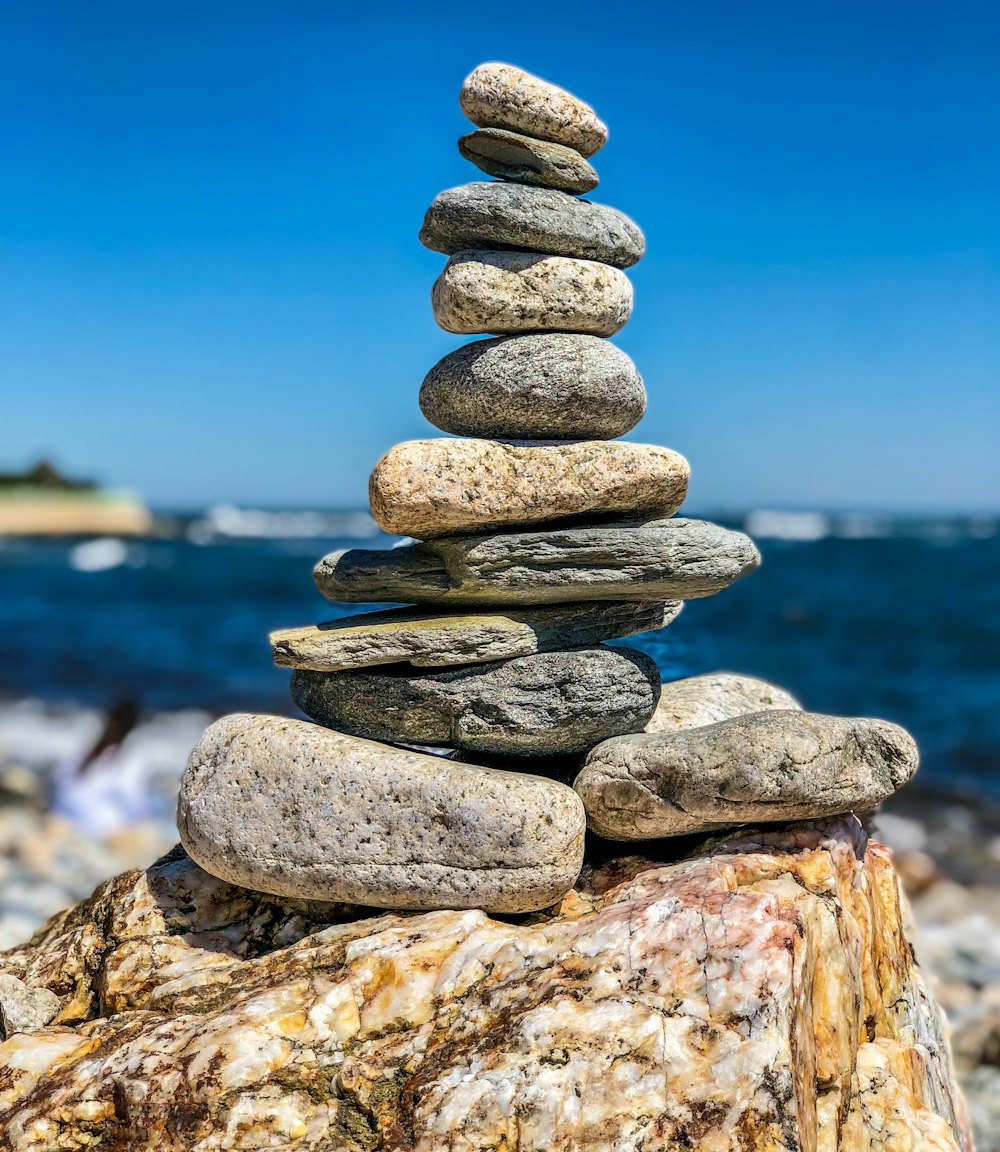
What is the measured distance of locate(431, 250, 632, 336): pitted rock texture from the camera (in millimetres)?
5816

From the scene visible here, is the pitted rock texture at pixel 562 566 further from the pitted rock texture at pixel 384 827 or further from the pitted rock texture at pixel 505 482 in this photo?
the pitted rock texture at pixel 384 827

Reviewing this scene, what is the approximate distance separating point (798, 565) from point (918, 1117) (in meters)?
55.0

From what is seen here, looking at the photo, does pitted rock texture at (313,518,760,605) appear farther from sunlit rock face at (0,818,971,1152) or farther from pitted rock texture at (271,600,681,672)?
sunlit rock face at (0,818,971,1152)

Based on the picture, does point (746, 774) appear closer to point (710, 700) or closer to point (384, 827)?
point (710, 700)

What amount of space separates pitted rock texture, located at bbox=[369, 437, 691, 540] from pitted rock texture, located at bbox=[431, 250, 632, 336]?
0.71 m

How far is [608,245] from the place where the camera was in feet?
19.9

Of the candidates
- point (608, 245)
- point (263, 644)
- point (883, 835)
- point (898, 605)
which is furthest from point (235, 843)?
point (898, 605)

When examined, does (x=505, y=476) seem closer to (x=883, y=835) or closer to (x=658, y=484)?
(x=658, y=484)

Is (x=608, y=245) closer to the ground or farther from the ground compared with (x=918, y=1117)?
farther from the ground

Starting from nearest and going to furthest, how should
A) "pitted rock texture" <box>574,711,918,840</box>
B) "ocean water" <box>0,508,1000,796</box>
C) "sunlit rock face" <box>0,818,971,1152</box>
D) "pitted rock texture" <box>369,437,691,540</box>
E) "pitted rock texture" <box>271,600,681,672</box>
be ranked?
"sunlit rock face" <box>0,818,971,1152</box>
"pitted rock texture" <box>574,711,918,840</box>
"pitted rock texture" <box>369,437,691,540</box>
"pitted rock texture" <box>271,600,681,672</box>
"ocean water" <box>0,508,1000,796</box>

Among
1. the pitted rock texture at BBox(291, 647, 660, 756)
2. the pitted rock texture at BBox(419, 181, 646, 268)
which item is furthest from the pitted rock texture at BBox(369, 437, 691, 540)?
the pitted rock texture at BBox(419, 181, 646, 268)

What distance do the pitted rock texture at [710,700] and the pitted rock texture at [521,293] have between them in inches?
95.2

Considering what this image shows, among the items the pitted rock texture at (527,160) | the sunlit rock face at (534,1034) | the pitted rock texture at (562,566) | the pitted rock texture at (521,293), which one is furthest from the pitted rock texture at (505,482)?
the sunlit rock face at (534,1034)

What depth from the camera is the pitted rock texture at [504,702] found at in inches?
227
